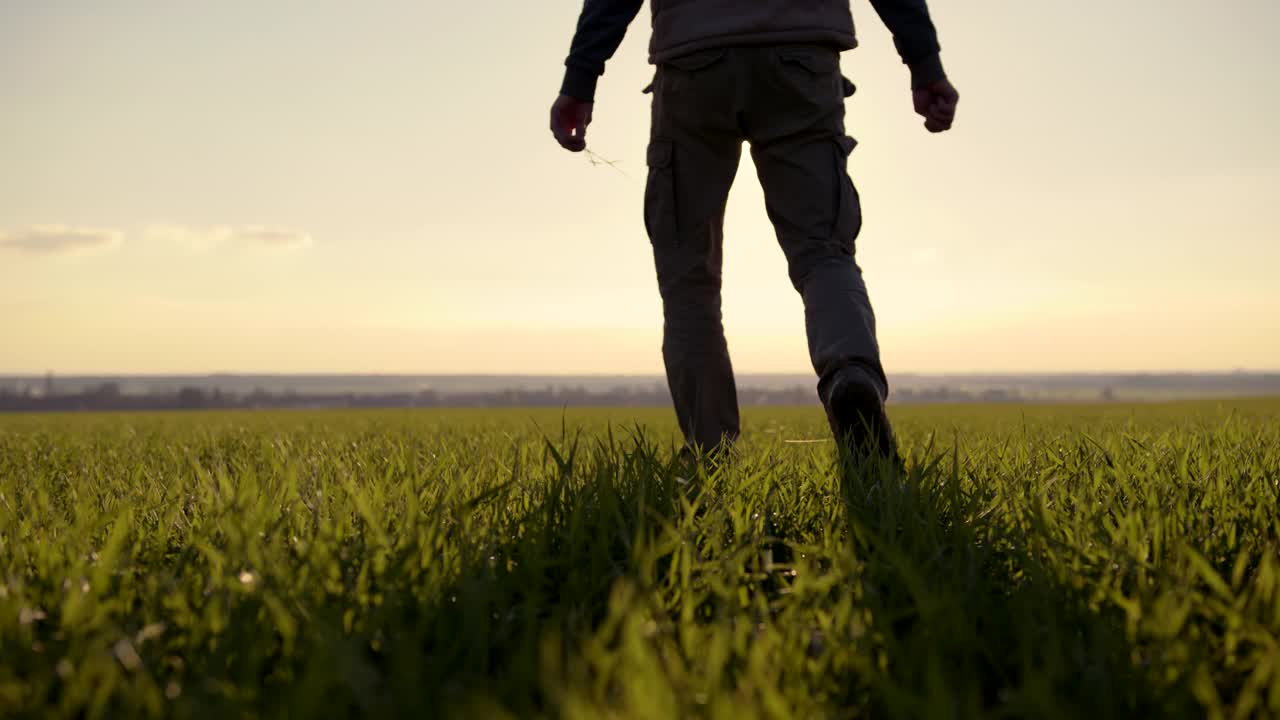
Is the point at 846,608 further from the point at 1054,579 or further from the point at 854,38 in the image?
the point at 854,38

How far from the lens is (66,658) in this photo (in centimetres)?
127

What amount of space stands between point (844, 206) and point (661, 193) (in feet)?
2.39

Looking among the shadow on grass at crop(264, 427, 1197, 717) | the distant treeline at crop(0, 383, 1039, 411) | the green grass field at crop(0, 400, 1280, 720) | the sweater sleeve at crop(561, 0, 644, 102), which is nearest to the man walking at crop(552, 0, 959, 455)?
the sweater sleeve at crop(561, 0, 644, 102)

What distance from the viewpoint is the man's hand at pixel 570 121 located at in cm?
364

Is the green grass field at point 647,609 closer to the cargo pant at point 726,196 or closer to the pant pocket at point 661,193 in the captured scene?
the cargo pant at point 726,196

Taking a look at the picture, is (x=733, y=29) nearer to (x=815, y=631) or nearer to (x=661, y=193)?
(x=661, y=193)

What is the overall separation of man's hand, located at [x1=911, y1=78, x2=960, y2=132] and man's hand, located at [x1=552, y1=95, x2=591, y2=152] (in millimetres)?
1327

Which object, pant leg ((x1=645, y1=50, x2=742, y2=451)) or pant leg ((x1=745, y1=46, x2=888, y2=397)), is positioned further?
pant leg ((x1=645, y1=50, x2=742, y2=451))

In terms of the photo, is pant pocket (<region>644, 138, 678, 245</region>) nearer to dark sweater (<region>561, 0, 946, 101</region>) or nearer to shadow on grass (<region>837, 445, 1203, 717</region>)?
dark sweater (<region>561, 0, 946, 101</region>)

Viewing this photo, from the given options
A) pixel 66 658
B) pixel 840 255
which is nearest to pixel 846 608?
pixel 66 658

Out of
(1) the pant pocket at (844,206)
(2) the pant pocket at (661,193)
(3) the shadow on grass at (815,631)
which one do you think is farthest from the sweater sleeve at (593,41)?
(3) the shadow on grass at (815,631)

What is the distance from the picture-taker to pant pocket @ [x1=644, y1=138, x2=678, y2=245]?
11.6 feet

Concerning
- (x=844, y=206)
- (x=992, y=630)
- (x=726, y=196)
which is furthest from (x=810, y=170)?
(x=992, y=630)

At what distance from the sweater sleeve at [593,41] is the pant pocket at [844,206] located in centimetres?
100
